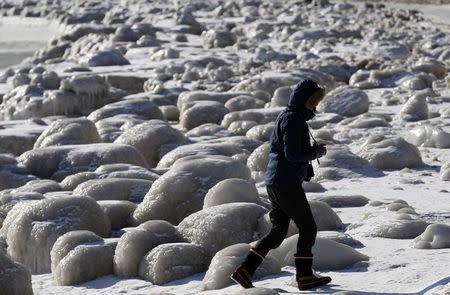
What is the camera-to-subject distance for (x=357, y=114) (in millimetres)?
11617

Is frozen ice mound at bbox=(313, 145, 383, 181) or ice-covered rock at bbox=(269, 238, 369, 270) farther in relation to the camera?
frozen ice mound at bbox=(313, 145, 383, 181)

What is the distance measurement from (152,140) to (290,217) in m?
4.47

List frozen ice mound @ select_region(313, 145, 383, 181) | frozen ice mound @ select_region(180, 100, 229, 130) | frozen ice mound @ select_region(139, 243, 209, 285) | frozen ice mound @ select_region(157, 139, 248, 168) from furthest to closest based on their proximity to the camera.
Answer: frozen ice mound @ select_region(180, 100, 229, 130) → frozen ice mound @ select_region(157, 139, 248, 168) → frozen ice mound @ select_region(313, 145, 383, 181) → frozen ice mound @ select_region(139, 243, 209, 285)

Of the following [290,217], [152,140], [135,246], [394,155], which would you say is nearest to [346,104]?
[152,140]

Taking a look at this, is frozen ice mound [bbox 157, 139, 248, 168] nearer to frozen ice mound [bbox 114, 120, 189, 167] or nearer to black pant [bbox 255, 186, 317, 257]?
frozen ice mound [bbox 114, 120, 189, 167]

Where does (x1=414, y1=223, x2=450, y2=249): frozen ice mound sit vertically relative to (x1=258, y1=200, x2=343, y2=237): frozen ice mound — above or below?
above

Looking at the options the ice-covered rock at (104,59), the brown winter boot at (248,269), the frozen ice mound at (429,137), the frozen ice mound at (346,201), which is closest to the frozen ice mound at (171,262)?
the brown winter boot at (248,269)

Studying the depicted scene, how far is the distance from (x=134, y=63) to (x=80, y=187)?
9.92m

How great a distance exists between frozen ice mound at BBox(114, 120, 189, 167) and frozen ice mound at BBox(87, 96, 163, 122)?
1754 millimetres

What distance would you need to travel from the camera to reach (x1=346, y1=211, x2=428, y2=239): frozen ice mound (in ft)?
20.1

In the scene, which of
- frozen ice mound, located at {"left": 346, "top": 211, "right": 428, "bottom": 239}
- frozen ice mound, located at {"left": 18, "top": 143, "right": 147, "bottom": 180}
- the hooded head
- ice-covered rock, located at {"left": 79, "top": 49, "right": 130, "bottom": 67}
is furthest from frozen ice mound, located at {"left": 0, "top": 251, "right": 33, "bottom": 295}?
ice-covered rock, located at {"left": 79, "top": 49, "right": 130, "bottom": 67}

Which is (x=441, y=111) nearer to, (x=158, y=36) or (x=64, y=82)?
(x=64, y=82)

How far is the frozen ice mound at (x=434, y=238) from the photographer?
18.8 ft

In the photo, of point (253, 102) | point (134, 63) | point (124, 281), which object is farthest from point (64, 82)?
point (124, 281)
